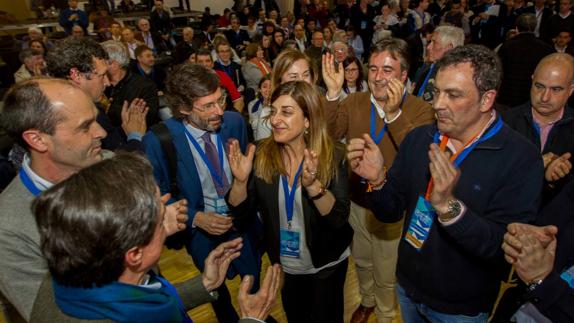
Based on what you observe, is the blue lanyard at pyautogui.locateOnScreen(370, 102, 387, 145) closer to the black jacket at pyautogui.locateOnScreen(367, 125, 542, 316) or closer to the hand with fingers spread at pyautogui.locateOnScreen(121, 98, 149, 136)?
the black jacket at pyautogui.locateOnScreen(367, 125, 542, 316)

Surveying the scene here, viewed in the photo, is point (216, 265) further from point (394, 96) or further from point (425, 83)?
point (425, 83)

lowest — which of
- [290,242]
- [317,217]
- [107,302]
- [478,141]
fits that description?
[290,242]

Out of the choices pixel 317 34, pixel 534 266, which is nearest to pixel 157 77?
pixel 317 34

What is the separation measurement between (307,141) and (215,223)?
0.70 metres

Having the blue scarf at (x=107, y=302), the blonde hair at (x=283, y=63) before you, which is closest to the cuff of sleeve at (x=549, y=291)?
the blue scarf at (x=107, y=302)

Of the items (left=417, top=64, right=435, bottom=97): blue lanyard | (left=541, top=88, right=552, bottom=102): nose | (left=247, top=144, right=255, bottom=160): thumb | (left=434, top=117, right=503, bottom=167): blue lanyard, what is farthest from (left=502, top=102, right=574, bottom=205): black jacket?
(left=247, top=144, right=255, bottom=160): thumb

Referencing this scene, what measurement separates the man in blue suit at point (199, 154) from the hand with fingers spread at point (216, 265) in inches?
18.8

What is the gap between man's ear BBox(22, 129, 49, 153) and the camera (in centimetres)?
146

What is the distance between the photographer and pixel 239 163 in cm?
203

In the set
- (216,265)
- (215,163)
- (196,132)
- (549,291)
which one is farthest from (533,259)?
(196,132)

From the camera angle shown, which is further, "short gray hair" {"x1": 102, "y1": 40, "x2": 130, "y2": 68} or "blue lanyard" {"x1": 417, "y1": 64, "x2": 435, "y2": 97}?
"short gray hair" {"x1": 102, "y1": 40, "x2": 130, "y2": 68}

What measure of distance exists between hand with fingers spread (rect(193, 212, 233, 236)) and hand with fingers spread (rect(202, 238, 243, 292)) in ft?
1.64

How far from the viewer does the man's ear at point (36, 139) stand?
1.46 meters

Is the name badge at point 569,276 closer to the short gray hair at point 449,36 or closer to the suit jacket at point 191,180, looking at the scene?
the suit jacket at point 191,180
